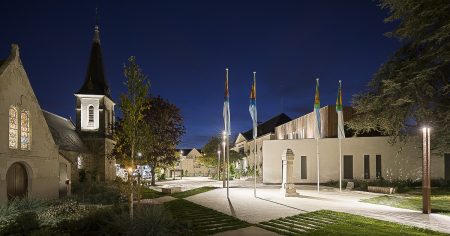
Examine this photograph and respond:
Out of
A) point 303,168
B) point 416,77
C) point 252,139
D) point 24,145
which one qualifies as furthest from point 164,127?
point 252,139

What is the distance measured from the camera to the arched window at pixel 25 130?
811 inches

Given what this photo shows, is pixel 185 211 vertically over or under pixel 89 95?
under

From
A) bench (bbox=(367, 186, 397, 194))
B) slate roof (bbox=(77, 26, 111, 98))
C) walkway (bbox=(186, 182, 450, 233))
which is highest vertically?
slate roof (bbox=(77, 26, 111, 98))

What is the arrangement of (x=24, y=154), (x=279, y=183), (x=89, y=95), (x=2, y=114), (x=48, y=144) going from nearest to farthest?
(x=2, y=114) → (x=24, y=154) → (x=48, y=144) → (x=279, y=183) → (x=89, y=95)

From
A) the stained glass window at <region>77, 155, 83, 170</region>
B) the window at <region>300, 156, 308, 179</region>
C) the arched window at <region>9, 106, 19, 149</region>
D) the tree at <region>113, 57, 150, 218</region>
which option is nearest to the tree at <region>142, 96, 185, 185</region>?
the stained glass window at <region>77, 155, 83, 170</region>

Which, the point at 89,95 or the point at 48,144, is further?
the point at 89,95

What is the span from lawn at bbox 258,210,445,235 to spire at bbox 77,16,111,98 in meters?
35.2

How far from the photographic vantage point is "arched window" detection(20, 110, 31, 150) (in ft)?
67.6

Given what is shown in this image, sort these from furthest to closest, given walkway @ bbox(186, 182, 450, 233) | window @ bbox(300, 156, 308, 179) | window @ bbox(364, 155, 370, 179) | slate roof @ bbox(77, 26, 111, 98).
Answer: slate roof @ bbox(77, 26, 111, 98) < window @ bbox(300, 156, 308, 179) < window @ bbox(364, 155, 370, 179) < walkway @ bbox(186, 182, 450, 233)

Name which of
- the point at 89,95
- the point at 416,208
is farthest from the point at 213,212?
the point at 89,95

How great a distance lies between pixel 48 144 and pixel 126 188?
12.2 m

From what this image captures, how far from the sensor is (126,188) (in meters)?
13.6

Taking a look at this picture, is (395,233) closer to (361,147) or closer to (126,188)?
(126,188)

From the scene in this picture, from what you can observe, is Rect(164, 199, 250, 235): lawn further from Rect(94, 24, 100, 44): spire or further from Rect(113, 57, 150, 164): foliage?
Rect(94, 24, 100, 44): spire
